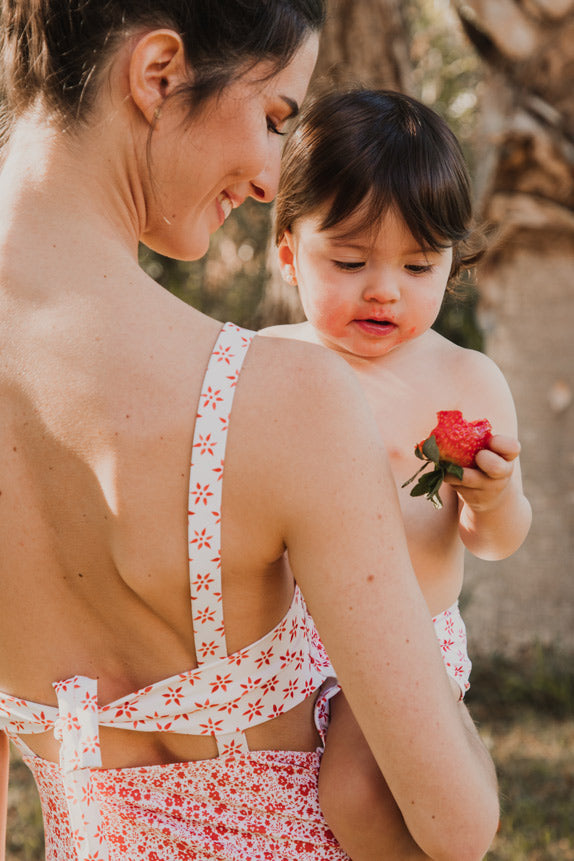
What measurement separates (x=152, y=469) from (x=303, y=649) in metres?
0.43

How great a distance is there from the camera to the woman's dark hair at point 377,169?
228 centimetres

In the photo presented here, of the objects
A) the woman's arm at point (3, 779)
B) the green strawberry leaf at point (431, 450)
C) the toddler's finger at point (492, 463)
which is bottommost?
the woman's arm at point (3, 779)

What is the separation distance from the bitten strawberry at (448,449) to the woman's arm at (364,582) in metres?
0.47

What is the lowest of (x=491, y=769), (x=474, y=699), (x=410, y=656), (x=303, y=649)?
(x=474, y=699)

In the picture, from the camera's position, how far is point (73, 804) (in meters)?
1.47

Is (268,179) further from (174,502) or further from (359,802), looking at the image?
(359,802)

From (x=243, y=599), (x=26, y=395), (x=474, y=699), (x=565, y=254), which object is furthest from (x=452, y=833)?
(x=565, y=254)

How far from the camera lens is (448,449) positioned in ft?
5.82

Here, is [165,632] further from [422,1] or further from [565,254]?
[422,1]

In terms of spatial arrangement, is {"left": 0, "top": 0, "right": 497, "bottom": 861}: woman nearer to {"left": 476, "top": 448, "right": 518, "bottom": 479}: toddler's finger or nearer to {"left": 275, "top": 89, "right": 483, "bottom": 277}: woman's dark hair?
{"left": 476, "top": 448, "right": 518, "bottom": 479}: toddler's finger

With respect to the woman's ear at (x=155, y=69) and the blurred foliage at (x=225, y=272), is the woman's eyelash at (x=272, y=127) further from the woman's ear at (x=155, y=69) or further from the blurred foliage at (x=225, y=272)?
the blurred foliage at (x=225, y=272)

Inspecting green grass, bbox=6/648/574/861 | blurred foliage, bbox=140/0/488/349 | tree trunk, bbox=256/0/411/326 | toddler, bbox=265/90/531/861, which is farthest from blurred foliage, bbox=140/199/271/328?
toddler, bbox=265/90/531/861

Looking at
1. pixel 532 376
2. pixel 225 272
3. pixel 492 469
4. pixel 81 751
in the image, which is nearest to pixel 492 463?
pixel 492 469

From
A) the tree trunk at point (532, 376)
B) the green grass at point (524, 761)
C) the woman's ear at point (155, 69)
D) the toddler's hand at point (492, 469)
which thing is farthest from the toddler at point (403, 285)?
the tree trunk at point (532, 376)
